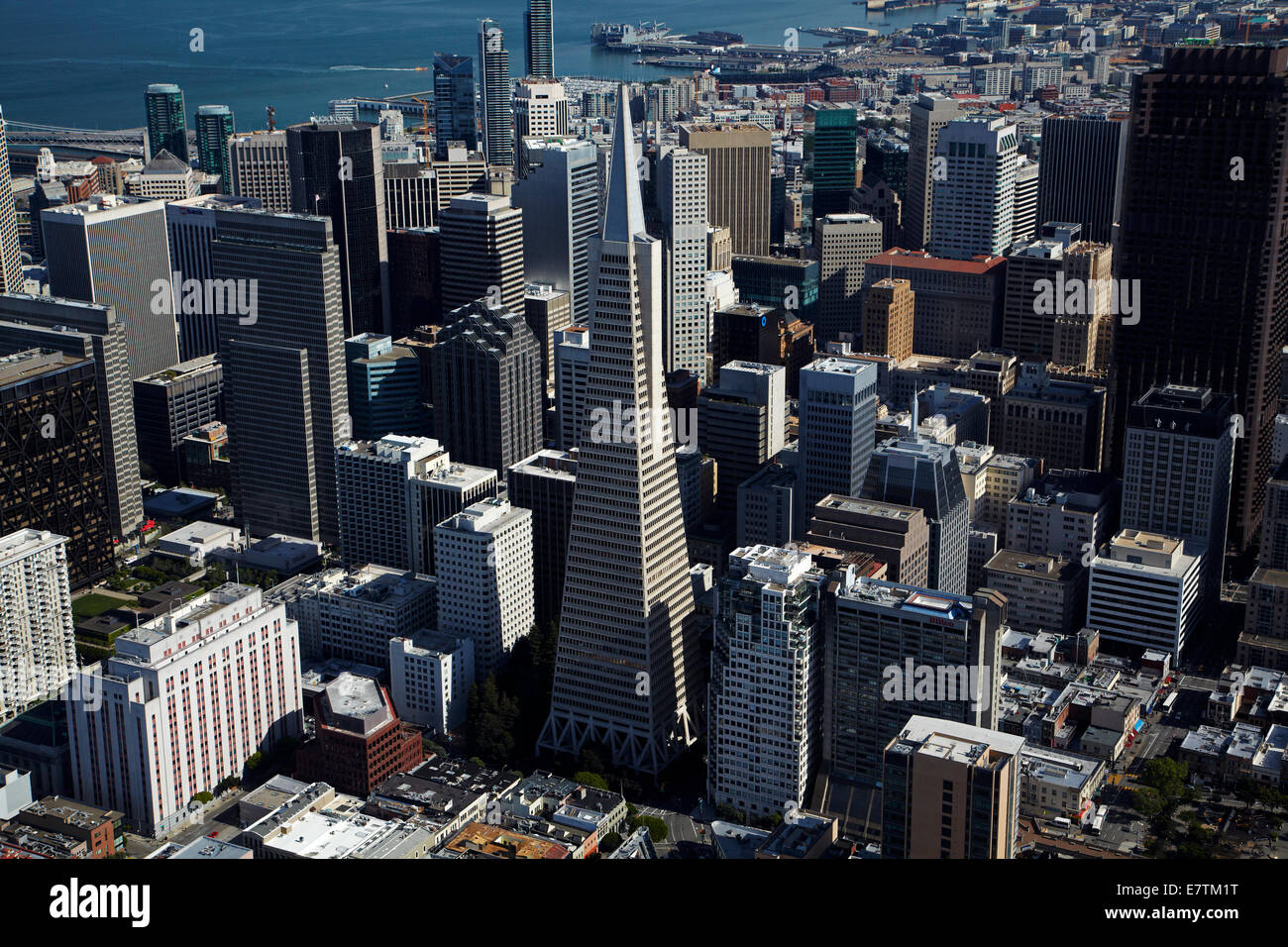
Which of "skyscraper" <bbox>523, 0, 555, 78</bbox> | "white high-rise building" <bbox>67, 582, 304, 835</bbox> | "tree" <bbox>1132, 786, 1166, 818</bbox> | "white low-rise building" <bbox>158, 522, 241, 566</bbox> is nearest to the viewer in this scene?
"tree" <bbox>1132, 786, 1166, 818</bbox>

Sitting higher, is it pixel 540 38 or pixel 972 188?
pixel 540 38

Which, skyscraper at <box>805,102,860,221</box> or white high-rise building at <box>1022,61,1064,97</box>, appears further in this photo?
white high-rise building at <box>1022,61,1064,97</box>

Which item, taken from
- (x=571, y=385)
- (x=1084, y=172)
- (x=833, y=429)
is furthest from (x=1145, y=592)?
(x=1084, y=172)

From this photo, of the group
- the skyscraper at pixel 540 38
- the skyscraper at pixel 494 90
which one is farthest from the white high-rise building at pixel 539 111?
the skyscraper at pixel 540 38

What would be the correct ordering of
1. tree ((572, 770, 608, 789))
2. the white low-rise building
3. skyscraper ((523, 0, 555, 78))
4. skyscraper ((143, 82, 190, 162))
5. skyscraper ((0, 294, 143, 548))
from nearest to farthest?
tree ((572, 770, 608, 789)) < the white low-rise building < skyscraper ((0, 294, 143, 548)) < skyscraper ((143, 82, 190, 162)) < skyscraper ((523, 0, 555, 78))

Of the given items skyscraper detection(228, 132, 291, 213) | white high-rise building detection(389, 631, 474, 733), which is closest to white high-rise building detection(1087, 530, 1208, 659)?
white high-rise building detection(389, 631, 474, 733)

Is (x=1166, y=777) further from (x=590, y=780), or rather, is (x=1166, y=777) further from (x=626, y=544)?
(x=626, y=544)

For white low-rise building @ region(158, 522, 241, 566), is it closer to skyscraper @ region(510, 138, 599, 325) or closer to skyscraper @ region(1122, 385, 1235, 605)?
skyscraper @ region(510, 138, 599, 325)
